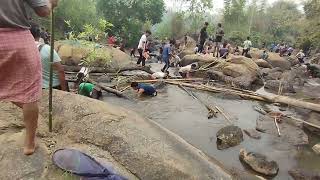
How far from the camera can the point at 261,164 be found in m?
7.24

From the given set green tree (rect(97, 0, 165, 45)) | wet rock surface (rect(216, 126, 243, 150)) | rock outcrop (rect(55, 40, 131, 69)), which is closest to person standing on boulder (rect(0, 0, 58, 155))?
wet rock surface (rect(216, 126, 243, 150))

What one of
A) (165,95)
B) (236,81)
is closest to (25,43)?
(165,95)

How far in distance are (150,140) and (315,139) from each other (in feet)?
21.9

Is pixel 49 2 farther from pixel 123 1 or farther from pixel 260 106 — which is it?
pixel 123 1

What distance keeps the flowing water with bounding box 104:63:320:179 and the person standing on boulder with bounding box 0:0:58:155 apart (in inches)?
156

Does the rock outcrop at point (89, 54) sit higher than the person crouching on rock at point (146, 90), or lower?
higher

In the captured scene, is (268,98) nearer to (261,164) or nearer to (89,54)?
(261,164)

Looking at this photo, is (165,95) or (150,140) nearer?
(150,140)

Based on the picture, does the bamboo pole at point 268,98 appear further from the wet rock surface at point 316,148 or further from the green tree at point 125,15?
the green tree at point 125,15

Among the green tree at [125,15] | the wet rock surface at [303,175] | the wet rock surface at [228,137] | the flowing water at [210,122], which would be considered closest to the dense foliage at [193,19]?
the green tree at [125,15]

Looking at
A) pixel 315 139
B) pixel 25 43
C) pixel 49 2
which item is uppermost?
pixel 49 2

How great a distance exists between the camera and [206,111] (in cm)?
1105

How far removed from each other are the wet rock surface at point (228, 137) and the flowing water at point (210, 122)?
13cm

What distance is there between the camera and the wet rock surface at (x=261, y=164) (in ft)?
23.6
